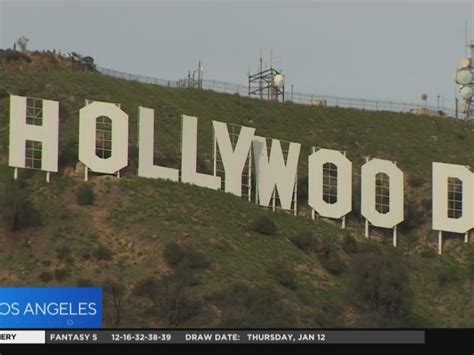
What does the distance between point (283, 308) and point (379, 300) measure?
25.3ft

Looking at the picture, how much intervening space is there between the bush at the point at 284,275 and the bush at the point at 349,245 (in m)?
8.97

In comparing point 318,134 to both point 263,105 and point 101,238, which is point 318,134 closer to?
point 263,105

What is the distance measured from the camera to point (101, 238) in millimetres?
80625

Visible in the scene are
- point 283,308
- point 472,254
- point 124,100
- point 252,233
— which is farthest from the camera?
point 124,100

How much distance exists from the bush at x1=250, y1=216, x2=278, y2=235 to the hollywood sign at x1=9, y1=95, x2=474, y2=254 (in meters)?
3.77

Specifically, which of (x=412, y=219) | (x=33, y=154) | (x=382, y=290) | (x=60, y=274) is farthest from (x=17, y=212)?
(x=412, y=219)

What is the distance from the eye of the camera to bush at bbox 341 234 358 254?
293 feet

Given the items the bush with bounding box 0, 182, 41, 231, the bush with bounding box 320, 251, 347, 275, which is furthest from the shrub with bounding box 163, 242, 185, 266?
the bush with bounding box 320, 251, 347, 275

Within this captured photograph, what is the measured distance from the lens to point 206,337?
46156 mm

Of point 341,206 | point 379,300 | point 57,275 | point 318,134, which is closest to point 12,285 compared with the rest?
point 57,275

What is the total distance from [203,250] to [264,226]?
23.8 ft

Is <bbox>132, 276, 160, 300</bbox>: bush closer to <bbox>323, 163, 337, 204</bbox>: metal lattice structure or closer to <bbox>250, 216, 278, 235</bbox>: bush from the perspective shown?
<bbox>250, 216, 278, 235</bbox>: bush
